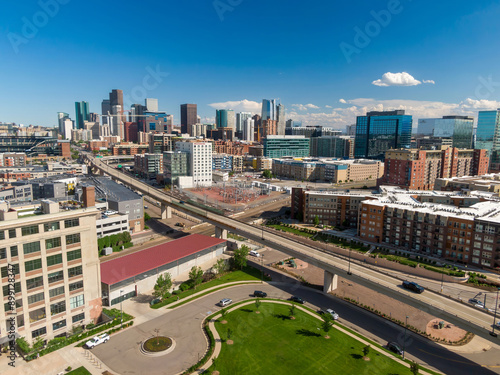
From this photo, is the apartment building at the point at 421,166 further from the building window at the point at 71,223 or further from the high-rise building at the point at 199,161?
the building window at the point at 71,223

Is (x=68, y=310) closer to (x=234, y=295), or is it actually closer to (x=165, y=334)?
(x=165, y=334)

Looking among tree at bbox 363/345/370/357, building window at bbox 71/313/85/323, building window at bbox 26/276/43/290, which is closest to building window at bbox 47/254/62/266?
building window at bbox 26/276/43/290

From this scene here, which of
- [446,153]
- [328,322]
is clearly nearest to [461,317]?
[328,322]

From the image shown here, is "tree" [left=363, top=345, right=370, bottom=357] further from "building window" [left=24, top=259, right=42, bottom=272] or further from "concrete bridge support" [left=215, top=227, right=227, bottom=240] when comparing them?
"concrete bridge support" [left=215, top=227, right=227, bottom=240]

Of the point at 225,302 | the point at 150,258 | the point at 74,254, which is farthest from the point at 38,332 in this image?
the point at 225,302

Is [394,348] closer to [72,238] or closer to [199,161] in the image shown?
[72,238]
